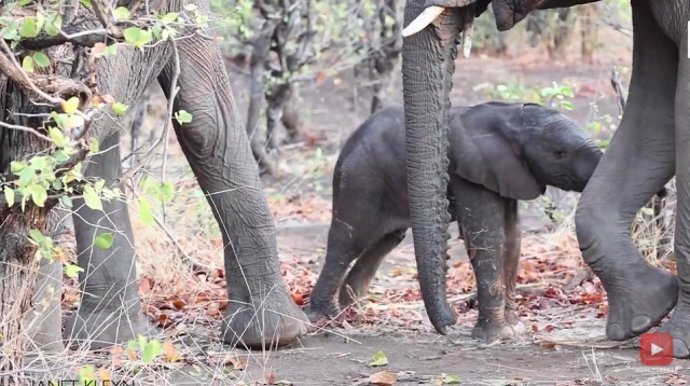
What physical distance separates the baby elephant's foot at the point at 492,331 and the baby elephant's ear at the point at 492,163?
0.60m

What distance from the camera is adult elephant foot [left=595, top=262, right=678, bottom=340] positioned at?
639 cm

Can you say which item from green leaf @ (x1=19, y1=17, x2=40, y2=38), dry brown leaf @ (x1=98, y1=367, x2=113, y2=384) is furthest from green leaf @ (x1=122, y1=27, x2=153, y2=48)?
dry brown leaf @ (x1=98, y1=367, x2=113, y2=384)

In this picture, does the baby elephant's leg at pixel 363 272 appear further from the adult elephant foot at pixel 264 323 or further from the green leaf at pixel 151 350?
the green leaf at pixel 151 350

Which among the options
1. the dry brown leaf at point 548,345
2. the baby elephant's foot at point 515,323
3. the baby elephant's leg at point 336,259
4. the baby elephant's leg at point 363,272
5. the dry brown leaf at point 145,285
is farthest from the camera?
the dry brown leaf at point 145,285

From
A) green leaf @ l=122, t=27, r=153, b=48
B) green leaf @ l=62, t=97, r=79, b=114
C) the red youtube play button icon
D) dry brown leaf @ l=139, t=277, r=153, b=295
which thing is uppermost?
green leaf @ l=122, t=27, r=153, b=48

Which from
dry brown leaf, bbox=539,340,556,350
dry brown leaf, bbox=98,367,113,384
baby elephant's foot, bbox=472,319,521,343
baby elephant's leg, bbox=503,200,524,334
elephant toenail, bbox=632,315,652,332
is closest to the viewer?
dry brown leaf, bbox=98,367,113,384

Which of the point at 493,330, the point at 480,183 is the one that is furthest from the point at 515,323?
the point at 480,183

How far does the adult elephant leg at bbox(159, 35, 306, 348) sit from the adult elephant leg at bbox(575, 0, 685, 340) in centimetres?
140

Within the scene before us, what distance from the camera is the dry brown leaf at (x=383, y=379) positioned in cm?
577

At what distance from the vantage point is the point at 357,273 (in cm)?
771

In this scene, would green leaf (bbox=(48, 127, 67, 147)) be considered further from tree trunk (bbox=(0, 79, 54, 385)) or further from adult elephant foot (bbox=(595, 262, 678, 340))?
adult elephant foot (bbox=(595, 262, 678, 340))

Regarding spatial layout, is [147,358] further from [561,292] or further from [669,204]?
[669,204]

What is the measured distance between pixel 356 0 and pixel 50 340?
28.6 ft

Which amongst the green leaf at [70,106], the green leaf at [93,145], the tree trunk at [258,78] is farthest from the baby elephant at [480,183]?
the tree trunk at [258,78]
